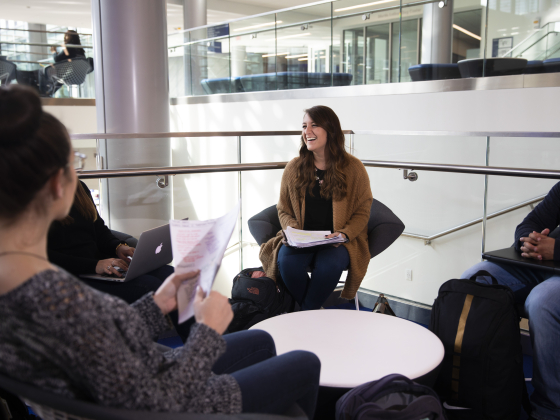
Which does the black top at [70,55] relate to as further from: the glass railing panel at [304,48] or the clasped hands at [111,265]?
the clasped hands at [111,265]

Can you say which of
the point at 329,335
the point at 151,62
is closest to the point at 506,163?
the point at 329,335

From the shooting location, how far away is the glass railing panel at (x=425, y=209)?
359 cm

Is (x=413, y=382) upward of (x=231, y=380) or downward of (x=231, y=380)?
downward

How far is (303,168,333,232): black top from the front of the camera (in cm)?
290

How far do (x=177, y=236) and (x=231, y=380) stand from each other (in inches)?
13.4

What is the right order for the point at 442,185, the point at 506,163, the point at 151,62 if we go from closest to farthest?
the point at 506,163, the point at 442,185, the point at 151,62

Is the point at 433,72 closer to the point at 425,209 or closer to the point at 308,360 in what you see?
the point at 425,209

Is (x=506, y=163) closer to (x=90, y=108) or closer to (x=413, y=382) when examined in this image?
(x=413, y=382)

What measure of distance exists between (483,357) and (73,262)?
5.24ft

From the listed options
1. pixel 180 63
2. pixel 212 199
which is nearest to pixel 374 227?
pixel 212 199

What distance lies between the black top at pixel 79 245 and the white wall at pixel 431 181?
58.1 inches

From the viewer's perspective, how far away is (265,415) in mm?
1062

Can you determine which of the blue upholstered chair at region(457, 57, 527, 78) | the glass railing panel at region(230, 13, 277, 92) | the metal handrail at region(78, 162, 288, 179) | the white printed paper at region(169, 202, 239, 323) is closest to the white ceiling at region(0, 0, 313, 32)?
the glass railing panel at region(230, 13, 277, 92)

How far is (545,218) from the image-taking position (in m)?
2.42
